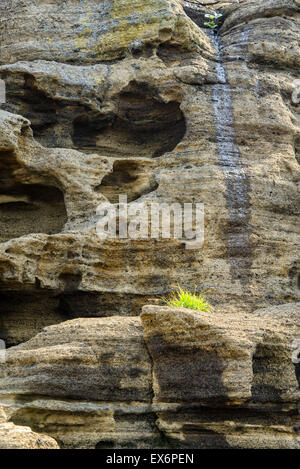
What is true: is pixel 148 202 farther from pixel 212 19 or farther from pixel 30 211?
pixel 212 19

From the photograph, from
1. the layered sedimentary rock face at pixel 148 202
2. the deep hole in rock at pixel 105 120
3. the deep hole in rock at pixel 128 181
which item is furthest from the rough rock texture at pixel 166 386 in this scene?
the deep hole in rock at pixel 105 120

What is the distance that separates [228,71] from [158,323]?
24.2ft

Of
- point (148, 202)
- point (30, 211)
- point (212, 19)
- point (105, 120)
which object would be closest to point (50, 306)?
point (30, 211)

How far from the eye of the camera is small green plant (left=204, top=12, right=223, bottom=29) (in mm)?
15461

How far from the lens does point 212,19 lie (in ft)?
51.6

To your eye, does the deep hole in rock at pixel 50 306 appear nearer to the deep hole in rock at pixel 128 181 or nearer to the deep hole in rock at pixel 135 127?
the deep hole in rock at pixel 128 181

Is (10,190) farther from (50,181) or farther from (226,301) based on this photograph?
(226,301)

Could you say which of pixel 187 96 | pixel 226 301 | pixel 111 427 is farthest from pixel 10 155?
pixel 111 427

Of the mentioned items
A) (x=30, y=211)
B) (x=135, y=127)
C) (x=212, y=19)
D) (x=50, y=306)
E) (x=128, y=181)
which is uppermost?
(x=212, y=19)

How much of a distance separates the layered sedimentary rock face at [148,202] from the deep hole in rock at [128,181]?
29 mm

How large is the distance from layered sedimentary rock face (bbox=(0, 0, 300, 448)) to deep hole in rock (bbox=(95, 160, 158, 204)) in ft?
0.09

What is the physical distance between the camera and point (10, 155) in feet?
39.2

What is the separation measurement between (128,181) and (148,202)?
3.76 ft

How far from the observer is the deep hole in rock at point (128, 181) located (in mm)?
12359
